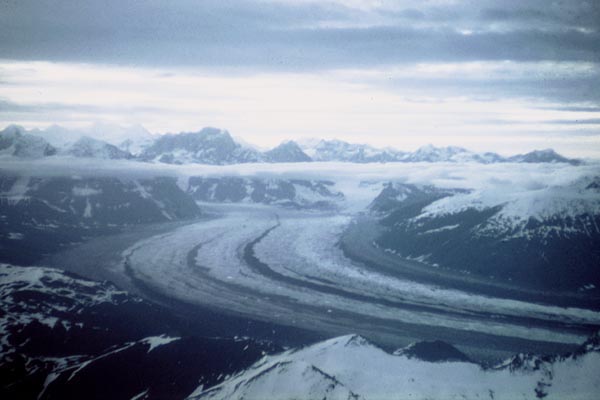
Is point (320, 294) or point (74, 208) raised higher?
point (74, 208)

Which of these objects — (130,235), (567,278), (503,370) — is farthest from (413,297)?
(130,235)

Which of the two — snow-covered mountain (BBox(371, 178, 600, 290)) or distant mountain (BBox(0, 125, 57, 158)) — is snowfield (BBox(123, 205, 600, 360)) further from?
distant mountain (BBox(0, 125, 57, 158))

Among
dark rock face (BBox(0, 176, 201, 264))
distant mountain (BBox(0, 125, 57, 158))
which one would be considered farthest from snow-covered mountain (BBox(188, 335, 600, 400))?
distant mountain (BBox(0, 125, 57, 158))

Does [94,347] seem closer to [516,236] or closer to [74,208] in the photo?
[516,236]

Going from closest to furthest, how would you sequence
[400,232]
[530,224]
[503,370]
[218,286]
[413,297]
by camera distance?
[503,370], [413,297], [218,286], [530,224], [400,232]

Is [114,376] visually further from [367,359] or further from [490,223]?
[490,223]

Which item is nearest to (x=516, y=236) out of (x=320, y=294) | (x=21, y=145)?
(x=320, y=294)

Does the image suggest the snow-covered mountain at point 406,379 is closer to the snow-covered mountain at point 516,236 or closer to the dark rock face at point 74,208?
the snow-covered mountain at point 516,236
